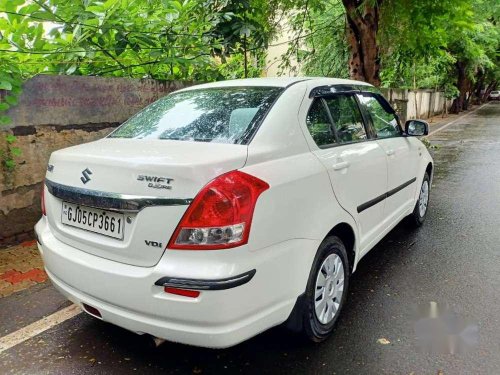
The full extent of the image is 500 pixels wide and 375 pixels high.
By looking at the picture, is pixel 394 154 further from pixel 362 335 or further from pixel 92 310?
pixel 92 310

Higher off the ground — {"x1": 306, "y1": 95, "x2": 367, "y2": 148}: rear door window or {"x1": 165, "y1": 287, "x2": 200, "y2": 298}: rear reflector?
{"x1": 306, "y1": 95, "x2": 367, "y2": 148}: rear door window

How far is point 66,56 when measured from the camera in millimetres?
5109

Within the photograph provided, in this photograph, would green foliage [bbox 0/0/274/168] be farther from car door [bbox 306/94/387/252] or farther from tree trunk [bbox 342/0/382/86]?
car door [bbox 306/94/387/252]

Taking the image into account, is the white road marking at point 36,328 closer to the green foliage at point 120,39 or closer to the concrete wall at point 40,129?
the concrete wall at point 40,129

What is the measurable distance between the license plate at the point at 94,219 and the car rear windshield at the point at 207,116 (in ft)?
2.11

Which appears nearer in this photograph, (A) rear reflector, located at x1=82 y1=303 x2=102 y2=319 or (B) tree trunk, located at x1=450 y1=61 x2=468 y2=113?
(A) rear reflector, located at x1=82 y1=303 x2=102 y2=319

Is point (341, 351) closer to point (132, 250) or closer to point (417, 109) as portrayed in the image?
point (132, 250)

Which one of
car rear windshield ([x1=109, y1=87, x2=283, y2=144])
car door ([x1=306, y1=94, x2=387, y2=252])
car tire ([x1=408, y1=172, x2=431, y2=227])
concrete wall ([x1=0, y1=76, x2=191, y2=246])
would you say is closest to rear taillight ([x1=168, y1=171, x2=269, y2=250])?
car rear windshield ([x1=109, y1=87, x2=283, y2=144])

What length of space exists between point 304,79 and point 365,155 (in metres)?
0.73

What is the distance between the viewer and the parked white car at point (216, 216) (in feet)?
6.66

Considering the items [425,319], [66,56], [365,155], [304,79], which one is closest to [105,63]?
[66,56]

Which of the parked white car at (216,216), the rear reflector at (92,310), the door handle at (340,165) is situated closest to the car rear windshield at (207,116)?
the parked white car at (216,216)

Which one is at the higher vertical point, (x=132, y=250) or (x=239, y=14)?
(x=239, y=14)

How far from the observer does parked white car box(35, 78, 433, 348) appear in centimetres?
203
